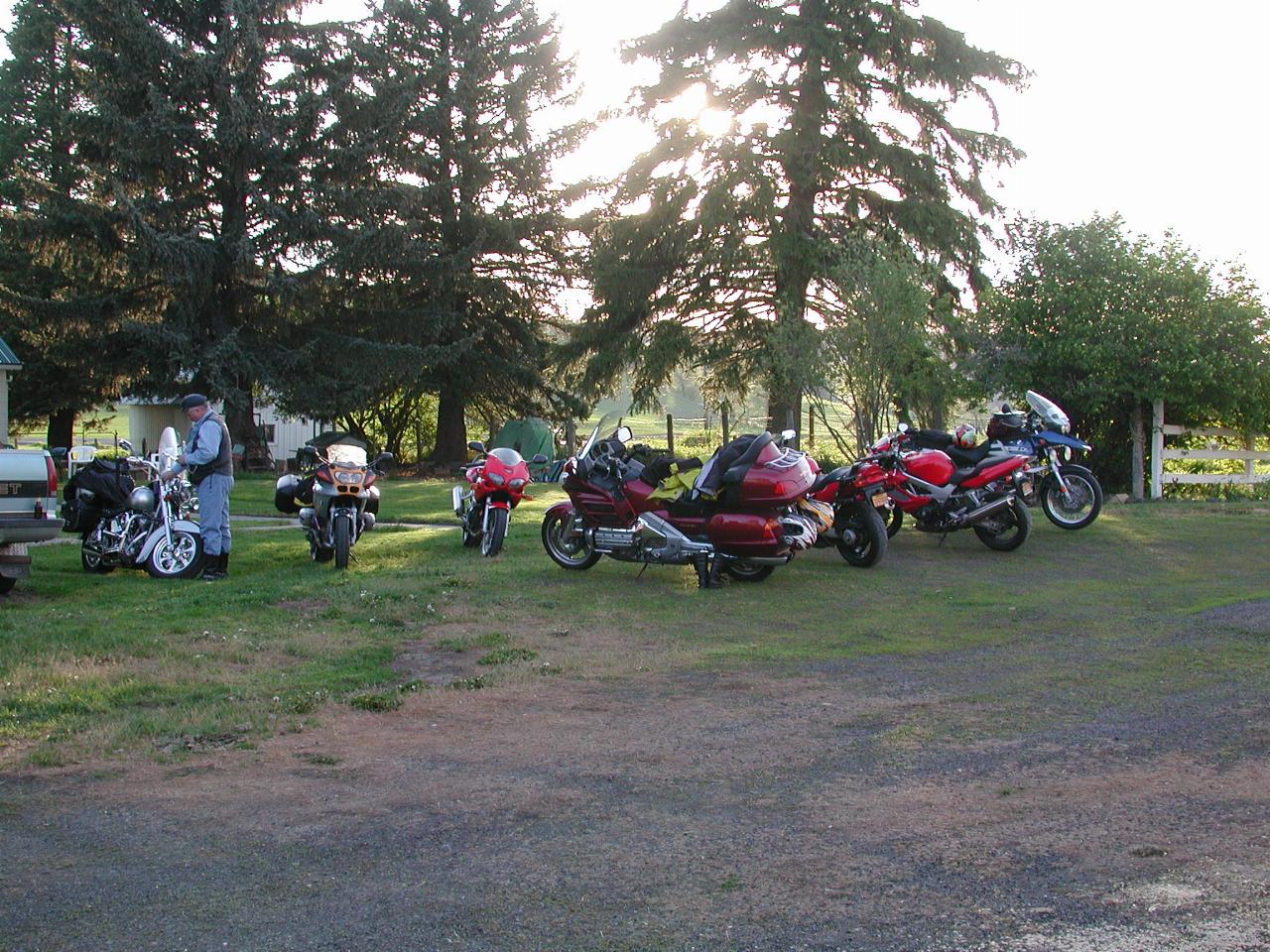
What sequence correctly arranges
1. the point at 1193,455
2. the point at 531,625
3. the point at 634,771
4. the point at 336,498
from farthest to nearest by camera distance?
the point at 1193,455, the point at 336,498, the point at 531,625, the point at 634,771

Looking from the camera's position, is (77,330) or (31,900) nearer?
(31,900)

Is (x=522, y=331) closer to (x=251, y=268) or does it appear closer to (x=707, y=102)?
(x=251, y=268)

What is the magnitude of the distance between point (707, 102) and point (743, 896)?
27.1 m

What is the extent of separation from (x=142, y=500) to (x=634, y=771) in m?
8.26

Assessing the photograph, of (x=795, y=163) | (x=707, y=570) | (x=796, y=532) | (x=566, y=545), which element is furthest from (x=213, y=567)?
(x=795, y=163)

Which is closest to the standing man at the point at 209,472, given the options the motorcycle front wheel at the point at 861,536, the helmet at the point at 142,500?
the helmet at the point at 142,500

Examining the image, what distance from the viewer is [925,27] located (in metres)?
28.6

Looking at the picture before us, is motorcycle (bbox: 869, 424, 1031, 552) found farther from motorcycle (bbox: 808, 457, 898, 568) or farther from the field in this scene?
the field

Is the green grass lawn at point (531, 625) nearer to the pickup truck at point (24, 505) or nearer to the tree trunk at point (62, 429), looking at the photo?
Result: the pickup truck at point (24, 505)

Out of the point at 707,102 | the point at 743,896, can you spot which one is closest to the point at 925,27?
the point at 707,102

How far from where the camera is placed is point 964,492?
1362cm

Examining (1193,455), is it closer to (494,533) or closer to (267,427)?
(494,533)

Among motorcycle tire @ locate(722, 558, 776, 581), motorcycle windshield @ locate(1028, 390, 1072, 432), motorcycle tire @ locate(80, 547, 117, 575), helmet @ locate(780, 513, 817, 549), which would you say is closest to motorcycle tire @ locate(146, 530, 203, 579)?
motorcycle tire @ locate(80, 547, 117, 575)

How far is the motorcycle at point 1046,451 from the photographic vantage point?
14.4 metres
